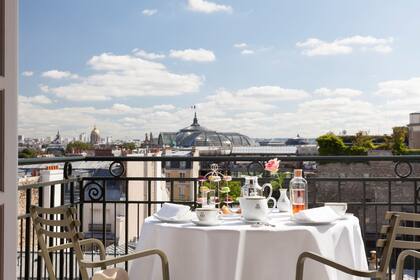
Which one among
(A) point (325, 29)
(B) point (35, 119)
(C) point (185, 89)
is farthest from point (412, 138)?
(B) point (35, 119)

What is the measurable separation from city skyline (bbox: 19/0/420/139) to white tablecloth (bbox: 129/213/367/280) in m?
43.2

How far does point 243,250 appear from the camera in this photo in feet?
6.81

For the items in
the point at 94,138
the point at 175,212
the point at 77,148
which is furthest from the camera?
the point at 94,138

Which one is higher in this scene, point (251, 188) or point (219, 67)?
point (219, 67)

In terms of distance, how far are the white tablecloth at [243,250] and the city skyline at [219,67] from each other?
1702 inches

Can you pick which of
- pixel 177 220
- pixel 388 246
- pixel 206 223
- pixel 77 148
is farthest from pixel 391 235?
pixel 77 148

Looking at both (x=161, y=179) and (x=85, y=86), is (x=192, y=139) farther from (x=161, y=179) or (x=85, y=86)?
(x=161, y=179)

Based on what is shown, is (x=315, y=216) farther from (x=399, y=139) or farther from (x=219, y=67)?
(x=219, y=67)

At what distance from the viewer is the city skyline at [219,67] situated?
157ft

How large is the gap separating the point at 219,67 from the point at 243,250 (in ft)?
180

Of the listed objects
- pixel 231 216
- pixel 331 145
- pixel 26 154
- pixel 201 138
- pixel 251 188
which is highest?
pixel 201 138

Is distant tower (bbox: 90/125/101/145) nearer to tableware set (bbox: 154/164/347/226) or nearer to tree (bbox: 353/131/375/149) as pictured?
tree (bbox: 353/131/375/149)

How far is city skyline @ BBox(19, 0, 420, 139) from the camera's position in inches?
1884

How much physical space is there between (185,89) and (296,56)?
40.3 feet
